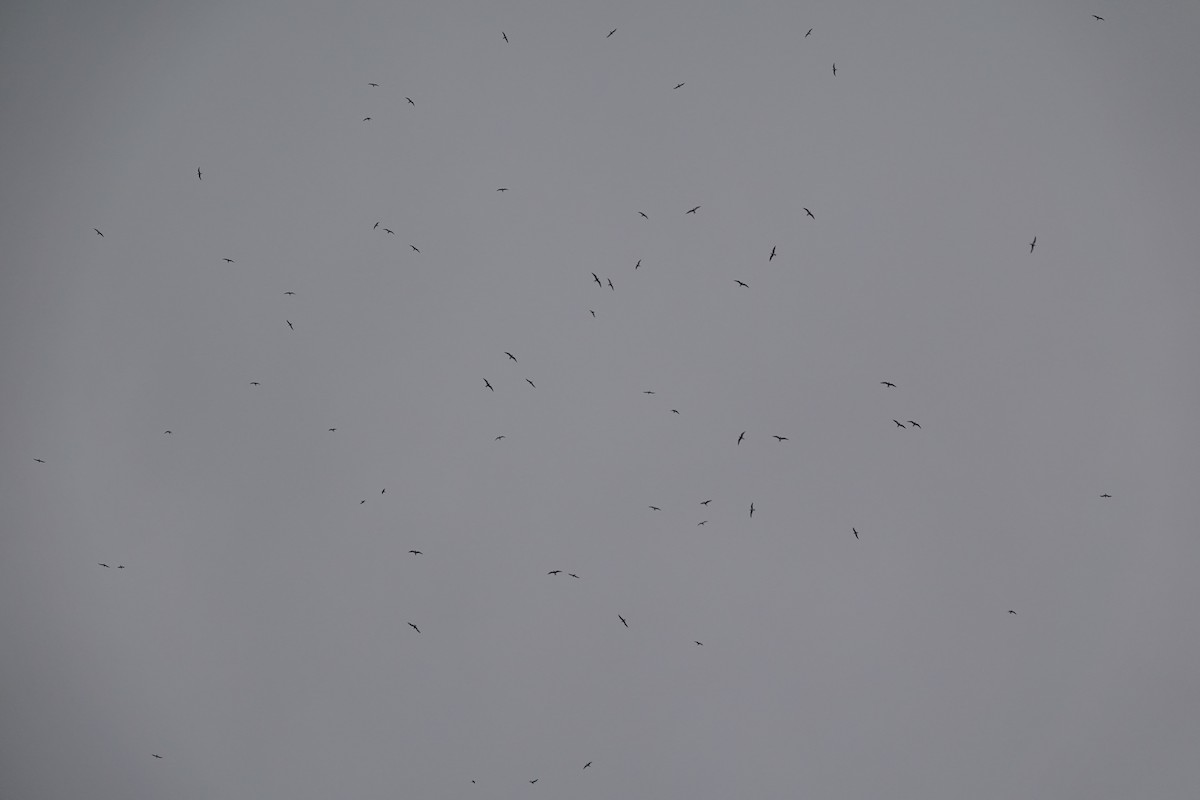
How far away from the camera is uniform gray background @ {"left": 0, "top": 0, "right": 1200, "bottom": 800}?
18.0ft

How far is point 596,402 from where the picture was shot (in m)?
5.78

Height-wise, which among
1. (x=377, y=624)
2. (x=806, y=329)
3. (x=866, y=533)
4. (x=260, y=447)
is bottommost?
(x=377, y=624)

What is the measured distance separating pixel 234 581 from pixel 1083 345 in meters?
9.38

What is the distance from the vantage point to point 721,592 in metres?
5.87

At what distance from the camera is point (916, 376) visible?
564 cm

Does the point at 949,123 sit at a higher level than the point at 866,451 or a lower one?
higher

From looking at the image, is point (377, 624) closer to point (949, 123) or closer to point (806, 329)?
point (806, 329)

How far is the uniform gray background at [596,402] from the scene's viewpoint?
5492mm

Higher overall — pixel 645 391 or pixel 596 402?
pixel 645 391

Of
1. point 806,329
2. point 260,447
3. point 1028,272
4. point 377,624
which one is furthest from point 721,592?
point 260,447

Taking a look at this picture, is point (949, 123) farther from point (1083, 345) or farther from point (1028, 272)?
point (1083, 345)

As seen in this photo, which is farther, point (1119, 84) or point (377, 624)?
point (377, 624)

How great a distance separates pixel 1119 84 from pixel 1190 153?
101 cm

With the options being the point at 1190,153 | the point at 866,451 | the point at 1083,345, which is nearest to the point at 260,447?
the point at 866,451
